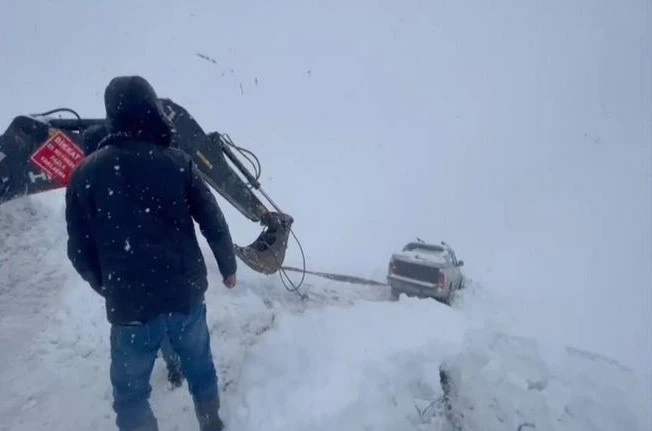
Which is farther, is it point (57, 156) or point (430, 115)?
point (430, 115)

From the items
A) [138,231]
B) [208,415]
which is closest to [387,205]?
[208,415]

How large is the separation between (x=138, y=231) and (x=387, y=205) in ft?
33.3

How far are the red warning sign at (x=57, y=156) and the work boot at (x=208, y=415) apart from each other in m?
2.08

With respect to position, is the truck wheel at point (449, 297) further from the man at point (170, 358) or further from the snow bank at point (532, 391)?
the man at point (170, 358)

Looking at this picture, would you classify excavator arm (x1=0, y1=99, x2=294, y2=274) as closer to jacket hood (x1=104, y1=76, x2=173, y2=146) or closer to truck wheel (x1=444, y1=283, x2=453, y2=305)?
jacket hood (x1=104, y1=76, x2=173, y2=146)

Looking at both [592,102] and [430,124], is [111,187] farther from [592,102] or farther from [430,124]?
[592,102]

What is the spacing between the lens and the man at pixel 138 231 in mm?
3057

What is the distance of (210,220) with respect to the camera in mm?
3354

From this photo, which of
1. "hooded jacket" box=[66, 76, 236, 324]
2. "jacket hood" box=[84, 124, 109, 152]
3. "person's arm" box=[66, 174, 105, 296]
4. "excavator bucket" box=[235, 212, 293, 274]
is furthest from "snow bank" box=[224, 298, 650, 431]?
"jacket hood" box=[84, 124, 109, 152]

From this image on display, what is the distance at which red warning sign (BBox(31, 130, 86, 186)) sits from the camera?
421cm

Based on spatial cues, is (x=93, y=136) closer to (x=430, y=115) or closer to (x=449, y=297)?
(x=449, y=297)

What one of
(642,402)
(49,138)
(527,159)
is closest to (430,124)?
(527,159)

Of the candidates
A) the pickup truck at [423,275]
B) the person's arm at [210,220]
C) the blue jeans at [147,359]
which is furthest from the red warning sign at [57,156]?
the pickup truck at [423,275]

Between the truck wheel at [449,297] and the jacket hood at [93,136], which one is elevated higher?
the jacket hood at [93,136]
